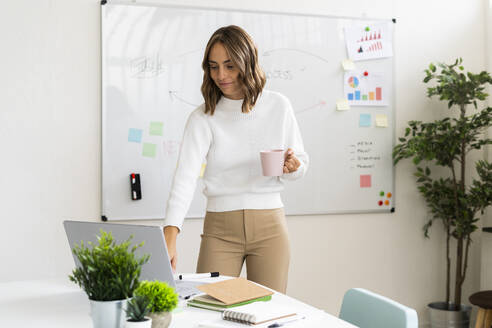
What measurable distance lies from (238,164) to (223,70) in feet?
1.13

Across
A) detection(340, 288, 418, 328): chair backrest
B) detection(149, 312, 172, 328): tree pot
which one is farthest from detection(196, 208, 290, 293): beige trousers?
detection(149, 312, 172, 328): tree pot

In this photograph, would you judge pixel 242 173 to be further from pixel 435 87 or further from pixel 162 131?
pixel 435 87

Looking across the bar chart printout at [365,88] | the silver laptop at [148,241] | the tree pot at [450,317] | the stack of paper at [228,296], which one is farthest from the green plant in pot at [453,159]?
the silver laptop at [148,241]

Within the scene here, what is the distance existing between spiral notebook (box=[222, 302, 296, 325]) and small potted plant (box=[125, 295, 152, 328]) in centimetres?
36

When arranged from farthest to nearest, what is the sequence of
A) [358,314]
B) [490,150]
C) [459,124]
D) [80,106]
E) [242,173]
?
[490,150] < [459,124] < [80,106] < [242,173] < [358,314]

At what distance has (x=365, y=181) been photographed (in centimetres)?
339

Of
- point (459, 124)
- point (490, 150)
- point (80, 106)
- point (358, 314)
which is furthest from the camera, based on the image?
point (490, 150)

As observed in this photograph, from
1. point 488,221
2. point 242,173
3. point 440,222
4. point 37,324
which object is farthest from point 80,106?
point 488,221

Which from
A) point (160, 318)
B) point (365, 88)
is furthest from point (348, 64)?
point (160, 318)

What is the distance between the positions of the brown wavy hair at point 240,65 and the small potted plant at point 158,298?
1074 millimetres

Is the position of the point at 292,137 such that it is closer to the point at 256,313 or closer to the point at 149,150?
the point at 256,313

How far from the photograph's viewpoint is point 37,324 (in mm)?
1302

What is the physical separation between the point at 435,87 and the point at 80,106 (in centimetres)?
211

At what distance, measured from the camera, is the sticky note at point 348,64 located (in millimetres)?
3307
